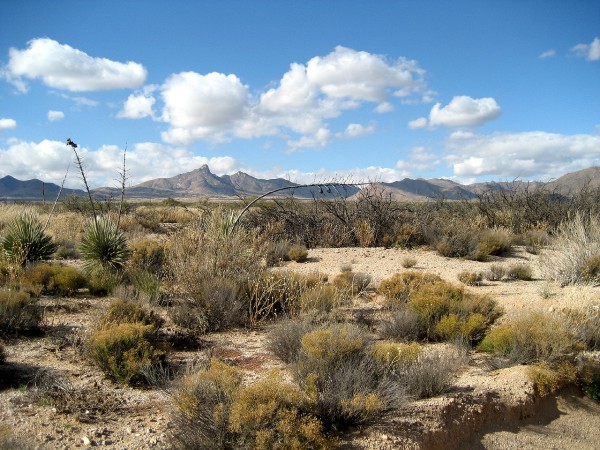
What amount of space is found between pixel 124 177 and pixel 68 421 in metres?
8.80

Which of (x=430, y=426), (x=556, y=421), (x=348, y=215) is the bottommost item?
(x=556, y=421)

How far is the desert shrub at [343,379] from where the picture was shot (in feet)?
16.9

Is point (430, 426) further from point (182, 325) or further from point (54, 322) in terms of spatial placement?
point (54, 322)

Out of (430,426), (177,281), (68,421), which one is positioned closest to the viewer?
(68,421)

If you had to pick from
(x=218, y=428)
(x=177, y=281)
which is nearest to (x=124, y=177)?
(x=177, y=281)

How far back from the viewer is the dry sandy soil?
4992 mm

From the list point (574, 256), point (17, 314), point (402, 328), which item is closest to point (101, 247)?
point (17, 314)

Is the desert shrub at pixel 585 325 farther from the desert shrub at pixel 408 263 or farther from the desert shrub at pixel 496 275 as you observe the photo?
the desert shrub at pixel 408 263

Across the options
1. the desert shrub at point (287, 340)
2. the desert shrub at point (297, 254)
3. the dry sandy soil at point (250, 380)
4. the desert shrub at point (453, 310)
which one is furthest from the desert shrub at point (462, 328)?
the desert shrub at point (297, 254)

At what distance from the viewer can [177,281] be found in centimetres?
1017

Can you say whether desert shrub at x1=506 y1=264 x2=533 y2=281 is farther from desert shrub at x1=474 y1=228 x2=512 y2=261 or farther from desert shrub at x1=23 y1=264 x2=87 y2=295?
desert shrub at x1=23 y1=264 x2=87 y2=295

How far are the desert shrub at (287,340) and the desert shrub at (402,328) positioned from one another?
5.97 feet

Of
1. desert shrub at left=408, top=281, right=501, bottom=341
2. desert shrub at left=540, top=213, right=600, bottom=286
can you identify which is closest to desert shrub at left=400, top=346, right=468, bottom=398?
desert shrub at left=408, top=281, right=501, bottom=341

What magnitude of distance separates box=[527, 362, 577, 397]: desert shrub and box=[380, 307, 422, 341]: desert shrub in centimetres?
200
